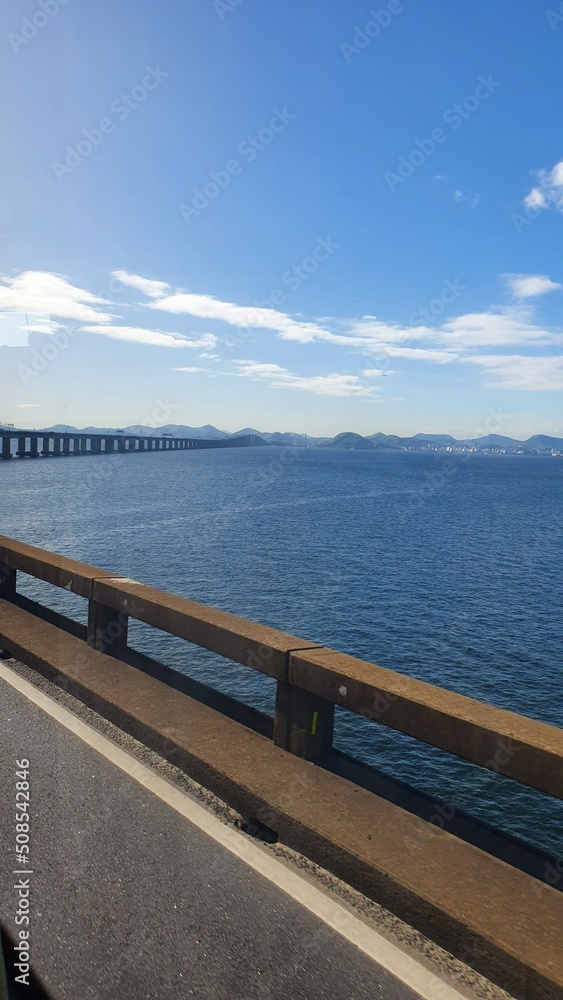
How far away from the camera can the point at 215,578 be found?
3231 cm

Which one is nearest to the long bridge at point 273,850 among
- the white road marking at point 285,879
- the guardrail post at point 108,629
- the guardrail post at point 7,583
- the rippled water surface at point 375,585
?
the white road marking at point 285,879

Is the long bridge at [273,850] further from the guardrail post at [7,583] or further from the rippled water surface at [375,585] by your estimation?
the rippled water surface at [375,585]

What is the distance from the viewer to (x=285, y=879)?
3863 millimetres

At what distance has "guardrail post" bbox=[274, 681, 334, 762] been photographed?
5.01 metres

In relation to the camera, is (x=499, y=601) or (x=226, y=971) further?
(x=499, y=601)

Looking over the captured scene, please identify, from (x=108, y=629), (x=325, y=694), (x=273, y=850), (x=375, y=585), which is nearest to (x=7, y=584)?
(x=108, y=629)

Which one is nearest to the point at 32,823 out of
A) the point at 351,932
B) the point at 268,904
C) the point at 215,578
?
the point at 268,904

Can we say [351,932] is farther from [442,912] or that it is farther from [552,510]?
[552,510]

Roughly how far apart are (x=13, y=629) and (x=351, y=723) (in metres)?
10.6

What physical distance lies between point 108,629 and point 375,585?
87.3ft

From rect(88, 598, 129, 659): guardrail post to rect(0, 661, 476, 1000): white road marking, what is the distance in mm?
1402

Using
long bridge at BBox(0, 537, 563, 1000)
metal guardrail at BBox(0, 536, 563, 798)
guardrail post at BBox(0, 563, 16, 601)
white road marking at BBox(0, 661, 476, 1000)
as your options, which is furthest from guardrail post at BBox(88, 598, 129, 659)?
guardrail post at BBox(0, 563, 16, 601)

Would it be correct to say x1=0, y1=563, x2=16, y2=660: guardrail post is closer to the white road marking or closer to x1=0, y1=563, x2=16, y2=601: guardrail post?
x1=0, y1=563, x2=16, y2=601: guardrail post

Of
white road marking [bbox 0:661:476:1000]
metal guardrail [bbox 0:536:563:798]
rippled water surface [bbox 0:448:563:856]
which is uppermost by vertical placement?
metal guardrail [bbox 0:536:563:798]
